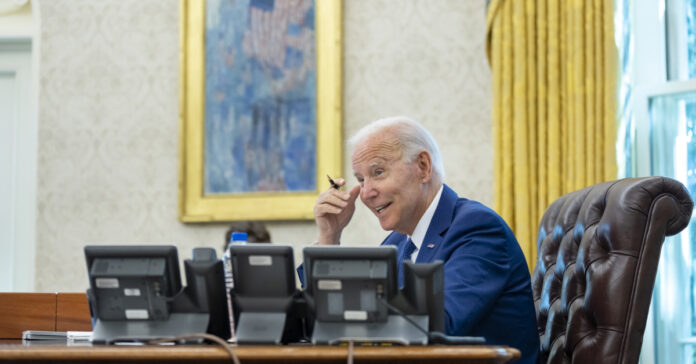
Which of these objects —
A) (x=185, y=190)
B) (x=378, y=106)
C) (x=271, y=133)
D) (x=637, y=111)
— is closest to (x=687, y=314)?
(x=637, y=111)

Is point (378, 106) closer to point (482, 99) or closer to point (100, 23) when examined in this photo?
point (482, 99)

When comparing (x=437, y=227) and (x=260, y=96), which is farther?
(x=260, y=96)

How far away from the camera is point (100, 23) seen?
4.91m

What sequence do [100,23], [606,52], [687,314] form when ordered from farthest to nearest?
[100,23], [606,52], [687,314]

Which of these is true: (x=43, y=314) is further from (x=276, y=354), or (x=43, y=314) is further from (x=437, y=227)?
(x=276, y=354)

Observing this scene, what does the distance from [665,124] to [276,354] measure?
2799 millimetres

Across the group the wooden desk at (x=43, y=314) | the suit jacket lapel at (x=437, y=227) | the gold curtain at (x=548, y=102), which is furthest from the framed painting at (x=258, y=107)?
the suit jacket lapel at (x=437, y=227)

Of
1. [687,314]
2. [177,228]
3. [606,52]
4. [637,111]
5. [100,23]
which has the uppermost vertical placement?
[100,23]

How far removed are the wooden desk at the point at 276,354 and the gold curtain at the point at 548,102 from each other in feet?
7.99

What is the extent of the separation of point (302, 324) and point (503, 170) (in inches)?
94.7

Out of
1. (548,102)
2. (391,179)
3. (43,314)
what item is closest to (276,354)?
(391,179)

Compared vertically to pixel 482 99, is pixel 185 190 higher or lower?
lower

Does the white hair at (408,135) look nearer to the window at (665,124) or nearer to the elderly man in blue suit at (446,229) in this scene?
the elderly man in blue suit at (446,229)

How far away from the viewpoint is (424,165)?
253cm
